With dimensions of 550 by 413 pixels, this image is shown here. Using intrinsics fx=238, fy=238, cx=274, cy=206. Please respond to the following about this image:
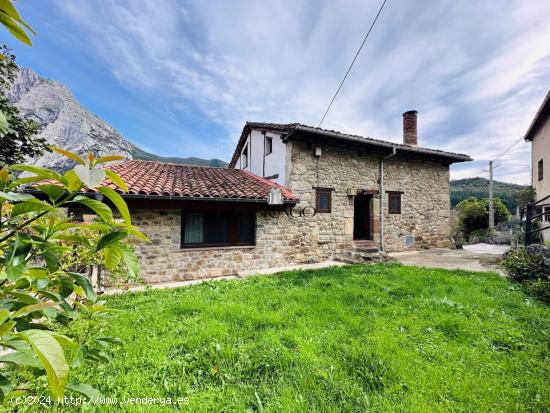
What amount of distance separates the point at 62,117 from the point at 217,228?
60544 mm

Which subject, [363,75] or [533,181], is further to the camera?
[533,181]

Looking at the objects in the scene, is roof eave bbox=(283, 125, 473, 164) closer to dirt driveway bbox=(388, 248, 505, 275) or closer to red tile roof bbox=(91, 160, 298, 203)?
red tile roof bbox=(91, 160, 298, 203)

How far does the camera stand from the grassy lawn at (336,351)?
2299 mm

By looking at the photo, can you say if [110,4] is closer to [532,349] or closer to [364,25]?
[364,25]

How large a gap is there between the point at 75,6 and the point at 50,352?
6487 millimetres

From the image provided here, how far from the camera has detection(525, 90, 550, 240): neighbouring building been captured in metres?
10.4

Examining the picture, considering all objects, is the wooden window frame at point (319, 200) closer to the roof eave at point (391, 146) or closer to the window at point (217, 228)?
the roof eave at point (391, 146)

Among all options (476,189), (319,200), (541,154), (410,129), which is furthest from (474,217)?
(476,189)

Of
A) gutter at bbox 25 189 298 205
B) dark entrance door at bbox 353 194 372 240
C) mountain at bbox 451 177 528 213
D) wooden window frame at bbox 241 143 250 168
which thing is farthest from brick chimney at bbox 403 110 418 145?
mountain at bbox 451 177 528 213

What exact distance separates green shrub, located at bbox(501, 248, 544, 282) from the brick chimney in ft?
22.8

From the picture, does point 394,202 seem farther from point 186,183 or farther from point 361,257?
point 186,183

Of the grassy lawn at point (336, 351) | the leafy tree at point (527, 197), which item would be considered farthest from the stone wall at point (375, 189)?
the leafy tree at point (527, 197)

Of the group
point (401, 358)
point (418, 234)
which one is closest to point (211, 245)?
point (401, 358)

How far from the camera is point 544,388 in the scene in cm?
236
